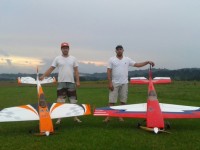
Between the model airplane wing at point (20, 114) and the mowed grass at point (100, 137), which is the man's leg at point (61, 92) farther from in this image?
the model airplane wing at point (20, 114)

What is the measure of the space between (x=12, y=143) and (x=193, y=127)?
16.0 feet

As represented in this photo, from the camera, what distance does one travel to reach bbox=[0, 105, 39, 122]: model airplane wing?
807cm

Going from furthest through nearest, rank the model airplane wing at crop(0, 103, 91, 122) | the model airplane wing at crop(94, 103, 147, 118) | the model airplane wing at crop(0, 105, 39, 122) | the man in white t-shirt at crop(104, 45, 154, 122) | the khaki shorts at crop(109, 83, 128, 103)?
the khaki shorts at crop(109, 83, 128, 103) < the man in white t-shirt at crop(104, 45, 154, 122) < the model airplane wing at crop(94, 103, 147, 118) < the model airplane wing at crop(0, 103, 91, 122) < the model airplane wing at crop(0, 105, 39, 122)

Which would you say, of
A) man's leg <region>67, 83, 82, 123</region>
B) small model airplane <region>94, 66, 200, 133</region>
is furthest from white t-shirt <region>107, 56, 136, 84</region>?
man's leg <region>67, 83, 82, 123</region>

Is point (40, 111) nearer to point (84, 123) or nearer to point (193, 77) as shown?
point (84, 123)

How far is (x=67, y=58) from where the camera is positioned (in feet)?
30.9

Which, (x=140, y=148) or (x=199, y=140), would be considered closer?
(x=140, y=148)

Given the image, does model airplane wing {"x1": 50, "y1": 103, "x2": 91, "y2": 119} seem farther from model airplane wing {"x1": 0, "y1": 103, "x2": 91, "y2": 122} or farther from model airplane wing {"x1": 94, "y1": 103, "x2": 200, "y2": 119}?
model airplane wing {"x1": 94, "y1": 103, "x2": 200, "y2": 119}

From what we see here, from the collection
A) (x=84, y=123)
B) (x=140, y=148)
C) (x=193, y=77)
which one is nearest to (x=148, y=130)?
(x=140, y=148)

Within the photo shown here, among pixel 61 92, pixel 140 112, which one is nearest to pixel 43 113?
pixel 61 92

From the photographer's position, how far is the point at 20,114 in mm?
8539

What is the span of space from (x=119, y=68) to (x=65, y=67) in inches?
64.5

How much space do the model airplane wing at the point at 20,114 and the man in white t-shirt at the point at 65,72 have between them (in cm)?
103

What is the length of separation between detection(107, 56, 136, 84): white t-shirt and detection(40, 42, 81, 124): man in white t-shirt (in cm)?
110
